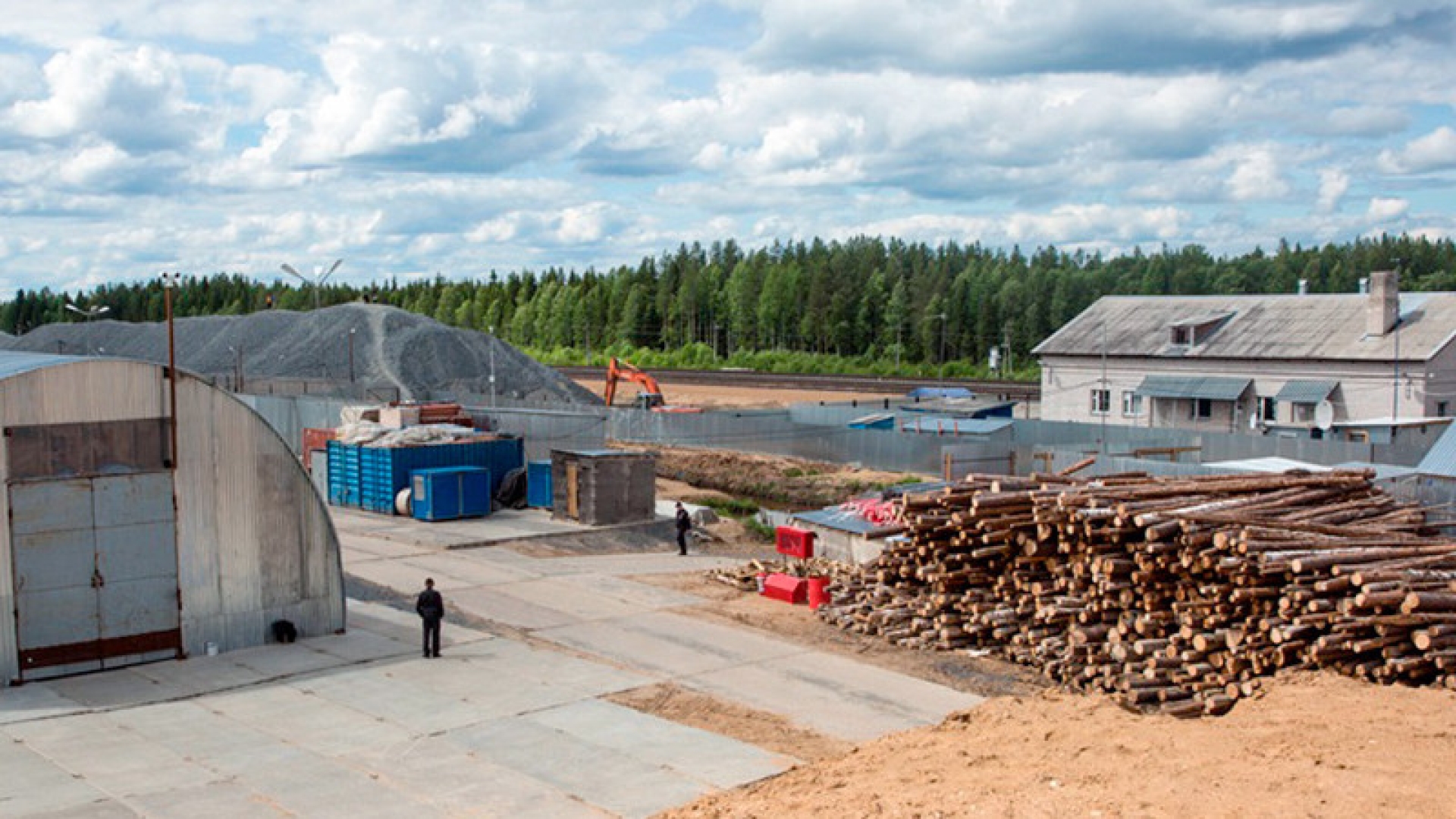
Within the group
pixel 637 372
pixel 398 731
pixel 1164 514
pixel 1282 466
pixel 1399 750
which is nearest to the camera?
pixel 1399 750

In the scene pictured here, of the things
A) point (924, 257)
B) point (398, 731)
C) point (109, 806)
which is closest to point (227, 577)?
point (398, 731)

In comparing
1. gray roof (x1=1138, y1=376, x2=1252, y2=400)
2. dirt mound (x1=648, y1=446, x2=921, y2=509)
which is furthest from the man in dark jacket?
gray roof (x1=1138, y1=376, x2=1252, y2=400)

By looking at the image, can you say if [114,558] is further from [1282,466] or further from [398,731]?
[1282,466]

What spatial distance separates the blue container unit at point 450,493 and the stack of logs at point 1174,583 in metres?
14.5

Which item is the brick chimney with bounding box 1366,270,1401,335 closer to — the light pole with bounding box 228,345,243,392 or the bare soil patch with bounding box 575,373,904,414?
the bare soil patch with bounding box 575,373,904,414

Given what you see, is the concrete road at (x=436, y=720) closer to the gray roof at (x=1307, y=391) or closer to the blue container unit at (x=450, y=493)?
the blue container unit at (x=450, y=493)

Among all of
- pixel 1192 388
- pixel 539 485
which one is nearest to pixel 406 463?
pixel 539 485

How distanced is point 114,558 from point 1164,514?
1557 centimetres

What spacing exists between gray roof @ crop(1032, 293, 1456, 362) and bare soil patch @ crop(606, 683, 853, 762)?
40660mm

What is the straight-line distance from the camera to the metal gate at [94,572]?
1838 centimetres

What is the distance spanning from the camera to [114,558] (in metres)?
19.2

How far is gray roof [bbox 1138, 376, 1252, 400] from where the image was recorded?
53.6 meters

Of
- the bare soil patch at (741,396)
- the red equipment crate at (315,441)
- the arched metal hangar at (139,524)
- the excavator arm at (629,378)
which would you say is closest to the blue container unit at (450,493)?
the red equipment crate at (315,441)

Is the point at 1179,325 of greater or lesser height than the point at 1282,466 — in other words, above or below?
above
